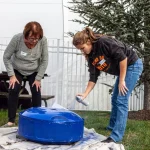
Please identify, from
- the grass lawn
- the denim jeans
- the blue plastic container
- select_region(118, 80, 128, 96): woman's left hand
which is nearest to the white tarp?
the blue plastic container

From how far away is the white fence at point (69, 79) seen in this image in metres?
8.63

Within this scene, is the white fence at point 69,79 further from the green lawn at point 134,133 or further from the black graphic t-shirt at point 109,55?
the black graphic t-shirt at point 109,55

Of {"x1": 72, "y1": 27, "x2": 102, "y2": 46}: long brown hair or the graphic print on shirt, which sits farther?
the graphic print on shirt

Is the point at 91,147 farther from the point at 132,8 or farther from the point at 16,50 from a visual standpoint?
the point at 132,8

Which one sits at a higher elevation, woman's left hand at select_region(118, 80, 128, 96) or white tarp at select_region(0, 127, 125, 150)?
woman's left hand at select_region(118, 80, 128, 96)

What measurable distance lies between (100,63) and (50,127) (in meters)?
0.86

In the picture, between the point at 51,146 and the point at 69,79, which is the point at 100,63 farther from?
the point at 69,79

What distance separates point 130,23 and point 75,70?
104 inches

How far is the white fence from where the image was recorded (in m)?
8.63

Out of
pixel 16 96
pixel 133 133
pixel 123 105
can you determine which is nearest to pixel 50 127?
pixel 123 105

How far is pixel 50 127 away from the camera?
3.65 m

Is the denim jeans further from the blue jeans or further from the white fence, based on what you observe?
the white fence

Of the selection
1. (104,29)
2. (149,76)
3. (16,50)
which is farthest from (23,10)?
(16,50)

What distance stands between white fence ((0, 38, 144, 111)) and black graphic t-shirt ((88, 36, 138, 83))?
4.58m
